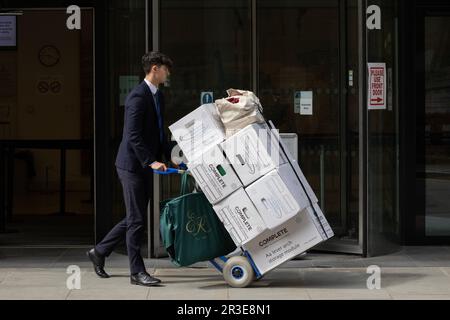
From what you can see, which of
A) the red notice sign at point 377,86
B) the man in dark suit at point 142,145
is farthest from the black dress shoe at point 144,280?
the red notice sign at point 377,86

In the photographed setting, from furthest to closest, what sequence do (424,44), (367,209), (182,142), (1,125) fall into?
(1,125)
(424,44)
(367,209)
(182,142)

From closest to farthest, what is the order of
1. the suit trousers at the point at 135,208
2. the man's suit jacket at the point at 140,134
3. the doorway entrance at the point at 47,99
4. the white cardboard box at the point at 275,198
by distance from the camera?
the white cardboard box at the point at 275,198, the man's suit jacket at the point at 140,134, the suit trousers at the point at 135,208, the doorway entrance at the point at 47,99

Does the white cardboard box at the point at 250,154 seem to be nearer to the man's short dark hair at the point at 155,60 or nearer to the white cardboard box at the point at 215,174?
the white cardboard box at the point at 215,174

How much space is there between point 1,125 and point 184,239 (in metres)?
9.56

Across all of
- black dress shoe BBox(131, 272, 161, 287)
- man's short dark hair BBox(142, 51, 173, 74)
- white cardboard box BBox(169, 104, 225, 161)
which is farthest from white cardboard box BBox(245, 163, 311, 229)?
man's short dark hair BBox(142, 51, 173, 74)

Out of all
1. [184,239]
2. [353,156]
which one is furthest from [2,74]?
[184,239]

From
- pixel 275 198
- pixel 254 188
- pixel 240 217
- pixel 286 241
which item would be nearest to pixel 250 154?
pixel 254 188

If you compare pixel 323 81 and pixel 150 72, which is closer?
pixel 150 72

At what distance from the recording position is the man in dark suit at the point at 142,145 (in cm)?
700

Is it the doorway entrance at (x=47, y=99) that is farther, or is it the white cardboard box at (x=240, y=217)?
the doorway entrance at (x=47, y=99)

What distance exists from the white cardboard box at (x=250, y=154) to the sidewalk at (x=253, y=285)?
90 cm

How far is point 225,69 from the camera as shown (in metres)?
8.95

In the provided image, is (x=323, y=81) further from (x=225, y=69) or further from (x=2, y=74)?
(x=2, y=74)

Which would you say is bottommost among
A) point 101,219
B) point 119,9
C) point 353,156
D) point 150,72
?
point 101,219
